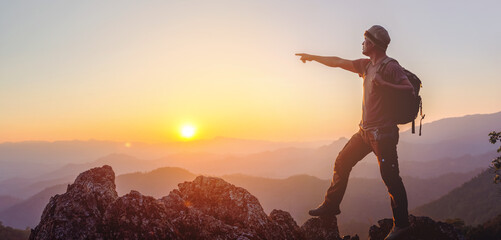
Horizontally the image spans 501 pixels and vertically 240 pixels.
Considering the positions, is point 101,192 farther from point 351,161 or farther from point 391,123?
point 391,123

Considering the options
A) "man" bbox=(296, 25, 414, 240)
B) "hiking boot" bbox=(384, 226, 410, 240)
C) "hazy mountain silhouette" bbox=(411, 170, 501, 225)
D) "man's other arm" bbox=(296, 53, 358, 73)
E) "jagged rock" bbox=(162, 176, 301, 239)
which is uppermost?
"man's other arm" bbox=(296, 53, 358, 73)

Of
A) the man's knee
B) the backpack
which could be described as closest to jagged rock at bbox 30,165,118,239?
the man's knee

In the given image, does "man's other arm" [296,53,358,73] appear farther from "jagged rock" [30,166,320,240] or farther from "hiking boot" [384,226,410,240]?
"jagged rock" [30,166,320,240]

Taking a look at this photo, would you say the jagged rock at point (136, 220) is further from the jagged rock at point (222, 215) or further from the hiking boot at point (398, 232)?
the hiking boot at point (398, 232)

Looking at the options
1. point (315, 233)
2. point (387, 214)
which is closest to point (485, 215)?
point (387, 214)

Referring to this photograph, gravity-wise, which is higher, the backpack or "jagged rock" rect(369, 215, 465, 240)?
the backpack

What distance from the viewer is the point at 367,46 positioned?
20.2 ft

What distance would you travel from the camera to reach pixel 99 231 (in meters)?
4.92

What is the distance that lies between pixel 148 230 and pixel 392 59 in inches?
221

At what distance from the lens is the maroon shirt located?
5.64m

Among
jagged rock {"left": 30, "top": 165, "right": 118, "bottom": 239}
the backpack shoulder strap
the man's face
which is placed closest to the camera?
jagged rock {"left": 30, "top": 165, "right": 118, "bottom": 239}

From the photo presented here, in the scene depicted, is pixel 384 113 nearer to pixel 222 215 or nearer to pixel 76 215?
pixel 222 215

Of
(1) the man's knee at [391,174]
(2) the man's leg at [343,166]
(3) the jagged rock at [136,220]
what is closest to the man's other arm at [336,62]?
(2) the man's leg at [343,166]

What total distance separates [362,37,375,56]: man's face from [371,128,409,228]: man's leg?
1.78 metres
